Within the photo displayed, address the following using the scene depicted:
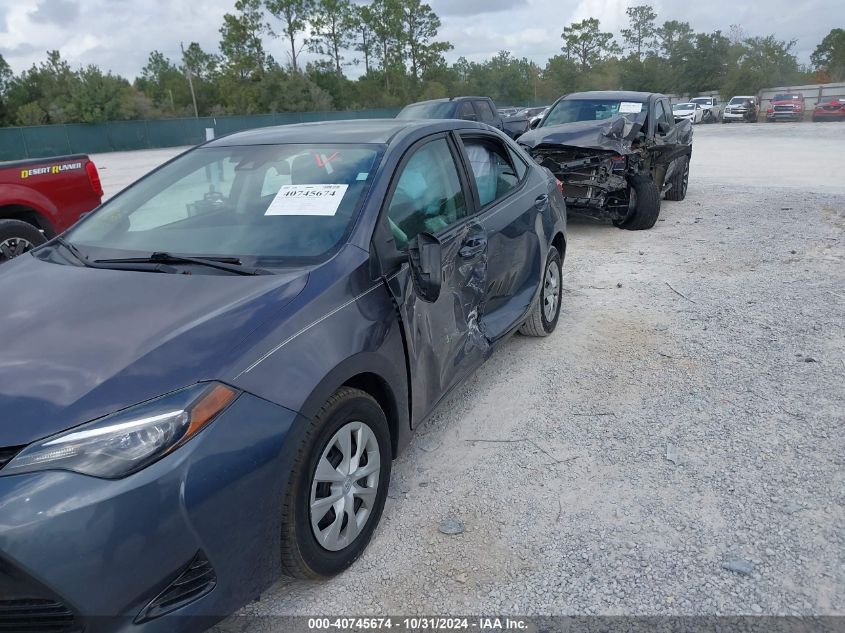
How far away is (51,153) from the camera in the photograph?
36.8 meters

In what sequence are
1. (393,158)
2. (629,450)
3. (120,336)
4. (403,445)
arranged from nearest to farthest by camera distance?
(120,336)
(403,445)
(393,158)
(629,450)

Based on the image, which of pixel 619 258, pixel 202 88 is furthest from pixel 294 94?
pixel 619 258

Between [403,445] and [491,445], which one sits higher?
[403,445]

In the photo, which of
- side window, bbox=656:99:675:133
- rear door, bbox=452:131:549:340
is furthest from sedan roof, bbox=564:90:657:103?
rear door, bbox=452:131:549:340

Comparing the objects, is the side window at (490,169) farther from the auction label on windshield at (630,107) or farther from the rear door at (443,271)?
the auction label on windshield at (630,107)

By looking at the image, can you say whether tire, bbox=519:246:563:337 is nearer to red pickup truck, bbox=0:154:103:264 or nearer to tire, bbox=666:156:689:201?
red pickup truck, bbox=0:154:103:264

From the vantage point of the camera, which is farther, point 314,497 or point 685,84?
point 685,84

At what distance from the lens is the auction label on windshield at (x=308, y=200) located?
116 inches

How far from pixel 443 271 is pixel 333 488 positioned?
1237 mm

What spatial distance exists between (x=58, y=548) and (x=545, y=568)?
1.76 metres

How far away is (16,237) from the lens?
5961 millimetres

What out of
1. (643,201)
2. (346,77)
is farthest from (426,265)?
(346,77)

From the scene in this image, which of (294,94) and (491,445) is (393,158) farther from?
(294,94)

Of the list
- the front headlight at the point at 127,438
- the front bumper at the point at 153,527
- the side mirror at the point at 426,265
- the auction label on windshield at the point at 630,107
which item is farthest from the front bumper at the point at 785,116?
the front headlight at the point at 127,438
